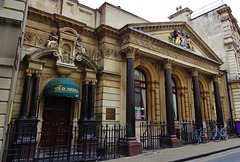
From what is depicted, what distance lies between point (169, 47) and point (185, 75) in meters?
4.50

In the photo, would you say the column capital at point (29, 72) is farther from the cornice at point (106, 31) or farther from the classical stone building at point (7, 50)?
the cornice at point (106, 31)

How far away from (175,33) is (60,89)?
1097cm

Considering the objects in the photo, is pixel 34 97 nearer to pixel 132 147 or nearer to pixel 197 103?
pixel 132 147

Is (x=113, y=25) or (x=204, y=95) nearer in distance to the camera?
(x=113, y=25)

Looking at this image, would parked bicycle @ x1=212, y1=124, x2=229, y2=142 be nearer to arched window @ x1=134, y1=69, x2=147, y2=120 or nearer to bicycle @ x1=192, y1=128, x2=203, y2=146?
bicycle @ x1=192, y1=128, x2=203, y2=146

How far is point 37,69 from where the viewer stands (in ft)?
29.0

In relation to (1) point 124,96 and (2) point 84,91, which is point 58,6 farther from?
(1) point 124,96

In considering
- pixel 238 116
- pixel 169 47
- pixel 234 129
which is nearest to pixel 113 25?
pixel 169 47

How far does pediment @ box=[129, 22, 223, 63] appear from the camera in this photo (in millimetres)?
12589

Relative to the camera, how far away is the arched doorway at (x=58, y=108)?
8750 millimetres

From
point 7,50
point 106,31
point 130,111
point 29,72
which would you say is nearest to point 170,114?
point 130,111

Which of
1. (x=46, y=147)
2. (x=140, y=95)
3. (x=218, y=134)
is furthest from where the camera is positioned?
(x=218, y=134)

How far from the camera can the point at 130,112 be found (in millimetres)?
10133

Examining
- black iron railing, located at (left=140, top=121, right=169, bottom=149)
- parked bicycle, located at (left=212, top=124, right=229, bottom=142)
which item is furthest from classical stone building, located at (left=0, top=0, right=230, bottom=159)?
parked bicycle, located at (left=212, top=124, right=229, bottom=142)
